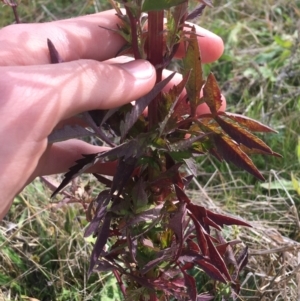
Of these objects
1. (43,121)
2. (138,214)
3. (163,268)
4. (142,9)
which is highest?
(142,9)

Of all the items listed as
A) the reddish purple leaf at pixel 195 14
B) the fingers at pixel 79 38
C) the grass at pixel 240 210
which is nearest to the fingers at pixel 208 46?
the fingers at pixel 79 38

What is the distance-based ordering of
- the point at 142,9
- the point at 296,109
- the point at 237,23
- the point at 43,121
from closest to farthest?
the point at 142,9, the point at 43,121, the point at 296,109, the point at 237,23

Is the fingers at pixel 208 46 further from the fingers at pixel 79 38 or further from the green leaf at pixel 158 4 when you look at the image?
the green leaf at pixel 158 4

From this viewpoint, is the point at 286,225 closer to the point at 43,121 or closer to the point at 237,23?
the point at 43,121

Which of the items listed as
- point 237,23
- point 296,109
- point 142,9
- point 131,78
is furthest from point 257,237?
point 237,23

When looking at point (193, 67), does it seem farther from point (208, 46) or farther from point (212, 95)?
point (208, 46)

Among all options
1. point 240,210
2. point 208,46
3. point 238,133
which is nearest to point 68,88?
point 238,133
